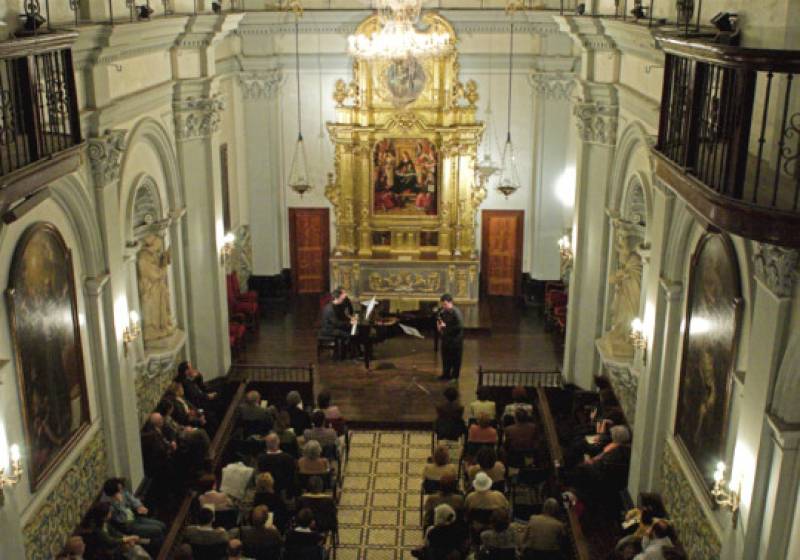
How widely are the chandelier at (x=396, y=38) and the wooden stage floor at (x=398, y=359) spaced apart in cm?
526

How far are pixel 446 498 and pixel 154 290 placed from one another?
16.1 feet

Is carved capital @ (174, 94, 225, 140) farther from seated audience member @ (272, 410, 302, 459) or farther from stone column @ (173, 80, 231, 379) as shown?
seated audience member @ (272, 410, 302, 459)

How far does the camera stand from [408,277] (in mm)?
18547

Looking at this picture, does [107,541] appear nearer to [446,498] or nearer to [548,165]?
[446,498]

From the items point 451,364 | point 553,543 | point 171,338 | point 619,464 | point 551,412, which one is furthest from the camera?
point 451,364

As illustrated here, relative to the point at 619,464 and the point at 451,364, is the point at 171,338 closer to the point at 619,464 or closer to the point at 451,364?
the point at 451,364

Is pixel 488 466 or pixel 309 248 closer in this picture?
pixel 488 466

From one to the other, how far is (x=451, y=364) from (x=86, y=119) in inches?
298

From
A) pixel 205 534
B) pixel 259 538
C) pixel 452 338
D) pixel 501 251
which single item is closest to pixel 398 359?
pixel 452 338

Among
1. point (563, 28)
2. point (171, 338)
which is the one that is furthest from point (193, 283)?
point (563, 28)

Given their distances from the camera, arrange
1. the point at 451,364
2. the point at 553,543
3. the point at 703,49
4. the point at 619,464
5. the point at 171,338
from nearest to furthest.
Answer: the point at 703,49
the point at 553,543
the point at 619,464
the point at 171,338
the point at 451,364

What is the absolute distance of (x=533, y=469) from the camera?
11094mm

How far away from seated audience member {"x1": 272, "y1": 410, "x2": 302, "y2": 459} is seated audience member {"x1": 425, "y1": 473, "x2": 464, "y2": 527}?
223cm

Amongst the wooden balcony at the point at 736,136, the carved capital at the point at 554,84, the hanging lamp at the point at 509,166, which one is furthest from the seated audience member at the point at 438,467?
the carved capital at the point at 554,84
